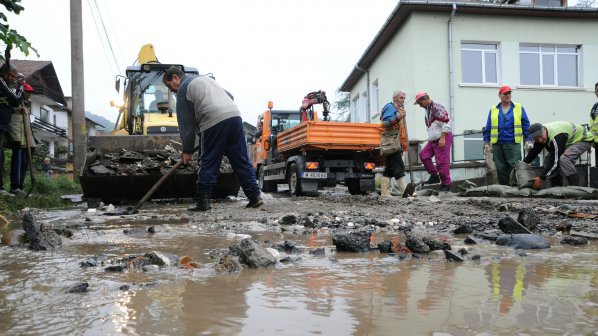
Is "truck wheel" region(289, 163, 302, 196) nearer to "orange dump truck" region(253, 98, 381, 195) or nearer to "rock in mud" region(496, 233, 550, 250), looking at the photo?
"orange dump truck" region(253, 98, 381, 195)

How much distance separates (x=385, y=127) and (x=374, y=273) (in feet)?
19.9

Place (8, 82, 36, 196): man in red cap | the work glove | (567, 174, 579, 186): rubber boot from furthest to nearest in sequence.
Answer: (567, 174, 579, 186): rubber boot, the work glove, (8, 82, 36, 196): man in red cap

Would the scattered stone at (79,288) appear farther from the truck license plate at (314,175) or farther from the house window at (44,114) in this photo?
the house window at (44,114)

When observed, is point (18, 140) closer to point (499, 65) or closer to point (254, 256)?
point (254, 256)

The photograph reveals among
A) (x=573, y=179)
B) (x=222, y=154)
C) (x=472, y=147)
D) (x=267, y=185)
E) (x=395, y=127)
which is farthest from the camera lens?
(x=472, y=147)

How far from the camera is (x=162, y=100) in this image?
9.12 m

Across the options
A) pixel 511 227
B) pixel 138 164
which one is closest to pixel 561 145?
pixel 511 227

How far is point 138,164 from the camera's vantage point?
6.98m

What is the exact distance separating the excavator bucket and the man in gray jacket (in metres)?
1.62

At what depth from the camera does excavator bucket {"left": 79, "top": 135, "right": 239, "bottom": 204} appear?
6691mm

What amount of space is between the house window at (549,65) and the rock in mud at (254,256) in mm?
15576

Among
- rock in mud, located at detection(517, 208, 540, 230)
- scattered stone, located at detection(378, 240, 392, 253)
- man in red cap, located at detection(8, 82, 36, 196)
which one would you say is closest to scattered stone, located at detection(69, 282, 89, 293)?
scattered stone, located at detection(378, 240, 392, 253)

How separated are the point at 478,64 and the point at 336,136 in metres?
8.43

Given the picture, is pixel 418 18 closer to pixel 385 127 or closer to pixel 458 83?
pixel 458 83
